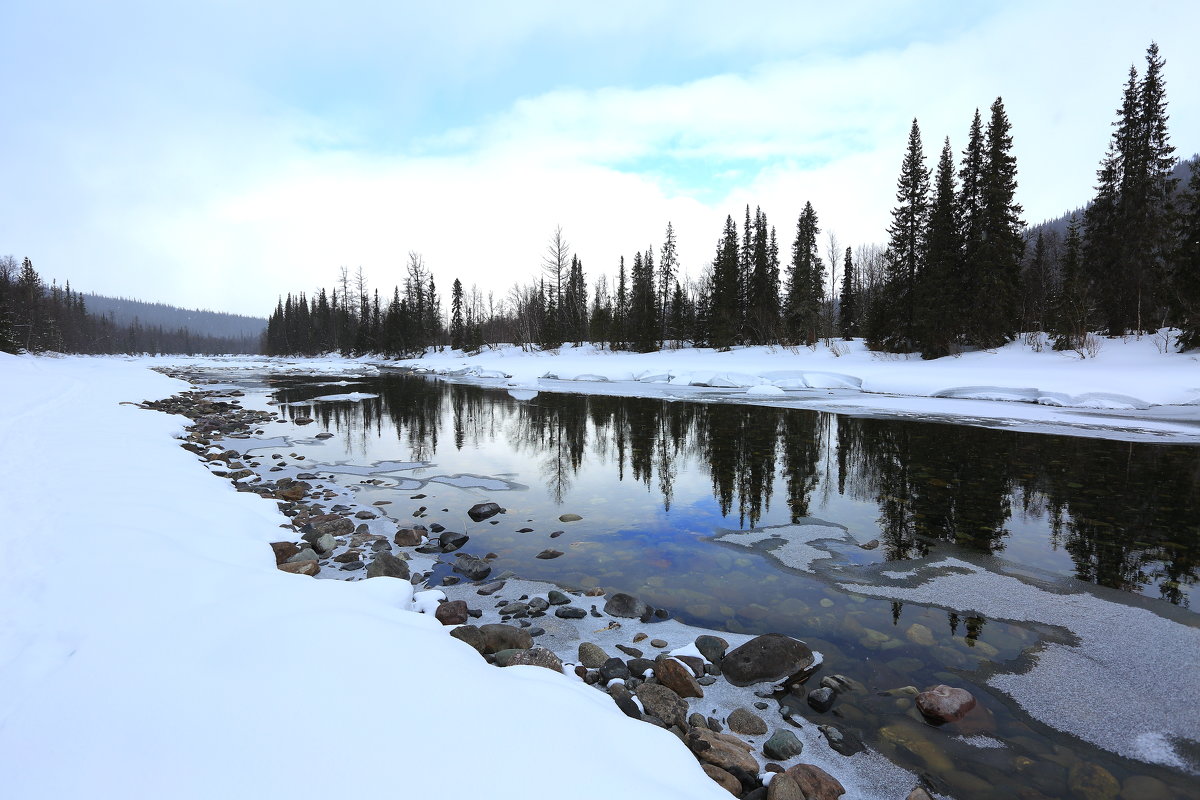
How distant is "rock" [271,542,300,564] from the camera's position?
516 cm

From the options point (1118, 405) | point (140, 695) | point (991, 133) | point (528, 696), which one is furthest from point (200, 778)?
point (991, 133)

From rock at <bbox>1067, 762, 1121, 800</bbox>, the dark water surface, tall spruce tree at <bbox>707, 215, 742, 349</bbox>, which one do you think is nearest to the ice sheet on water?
the dark water surface

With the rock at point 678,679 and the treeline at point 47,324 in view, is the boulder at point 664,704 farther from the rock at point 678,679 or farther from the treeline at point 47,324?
the treeline at point 47,324

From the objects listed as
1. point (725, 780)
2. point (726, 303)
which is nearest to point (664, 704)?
point (725, 780)

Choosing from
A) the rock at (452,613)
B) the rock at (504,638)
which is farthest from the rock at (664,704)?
the rock at (452,613)

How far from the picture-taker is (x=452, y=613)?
4.11 meters

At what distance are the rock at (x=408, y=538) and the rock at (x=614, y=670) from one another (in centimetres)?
326

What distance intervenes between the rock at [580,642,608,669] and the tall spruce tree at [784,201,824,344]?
41.0m

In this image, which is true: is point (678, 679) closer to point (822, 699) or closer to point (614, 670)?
point (614, 670)

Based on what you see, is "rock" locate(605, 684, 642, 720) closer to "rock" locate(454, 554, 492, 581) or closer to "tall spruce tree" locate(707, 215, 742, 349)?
"rock" locate(454, 554, 492, 581)

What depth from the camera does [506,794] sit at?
1842mm

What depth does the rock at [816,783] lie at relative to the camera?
8.23 ft

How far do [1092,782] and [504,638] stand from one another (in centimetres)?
340

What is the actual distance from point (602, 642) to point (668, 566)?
1.61 metres
